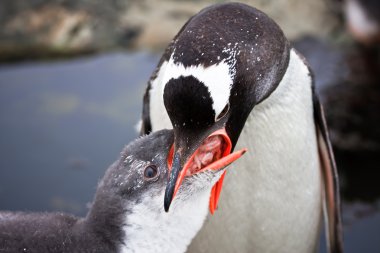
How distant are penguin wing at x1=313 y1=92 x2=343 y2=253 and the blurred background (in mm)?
524

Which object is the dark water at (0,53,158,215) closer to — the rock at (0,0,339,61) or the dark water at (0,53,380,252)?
the dark water at (0,53,380,252)

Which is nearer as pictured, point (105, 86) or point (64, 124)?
point (64, 124)

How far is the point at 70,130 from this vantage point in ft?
16.0

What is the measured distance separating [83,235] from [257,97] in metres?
0.76

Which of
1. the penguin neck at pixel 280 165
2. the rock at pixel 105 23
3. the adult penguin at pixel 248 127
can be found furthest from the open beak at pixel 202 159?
the rock at pixel 105 23

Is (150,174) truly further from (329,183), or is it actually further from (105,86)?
(105,86)

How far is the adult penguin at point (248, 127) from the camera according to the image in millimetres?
2246

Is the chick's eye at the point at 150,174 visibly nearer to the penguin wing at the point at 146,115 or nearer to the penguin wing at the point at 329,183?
the penguin wing at the point at 146,115

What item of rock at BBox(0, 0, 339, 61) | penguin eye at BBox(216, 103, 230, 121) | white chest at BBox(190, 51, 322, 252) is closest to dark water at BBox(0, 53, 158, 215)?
rock at BBox(0, 0, 339, 61)

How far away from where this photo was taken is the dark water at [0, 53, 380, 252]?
168 inches

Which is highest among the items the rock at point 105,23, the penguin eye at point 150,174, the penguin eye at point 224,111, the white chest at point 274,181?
the penguin eye at point 224,111

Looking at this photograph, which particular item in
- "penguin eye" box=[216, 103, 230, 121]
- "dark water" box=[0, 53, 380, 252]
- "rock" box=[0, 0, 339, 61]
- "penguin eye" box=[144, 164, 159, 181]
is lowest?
"dark water" box=[0, 53, 380, 252]

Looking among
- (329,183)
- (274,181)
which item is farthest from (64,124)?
(274,181)

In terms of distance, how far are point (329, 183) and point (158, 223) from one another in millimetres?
1250
